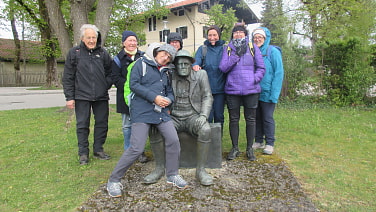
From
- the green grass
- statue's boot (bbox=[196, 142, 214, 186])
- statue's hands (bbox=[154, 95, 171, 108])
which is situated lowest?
the green grass

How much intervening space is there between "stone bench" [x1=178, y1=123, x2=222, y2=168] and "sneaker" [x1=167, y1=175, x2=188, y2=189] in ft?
1.67

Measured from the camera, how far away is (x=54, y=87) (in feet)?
Answer: 72.2

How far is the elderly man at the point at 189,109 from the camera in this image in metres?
3.36

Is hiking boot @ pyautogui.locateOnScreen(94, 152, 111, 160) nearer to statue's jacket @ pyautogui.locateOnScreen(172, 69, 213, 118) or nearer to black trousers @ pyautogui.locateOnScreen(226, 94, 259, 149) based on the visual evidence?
statue's jacket @ pyautogui.locateOnScreen(172, 69, 213, 118)

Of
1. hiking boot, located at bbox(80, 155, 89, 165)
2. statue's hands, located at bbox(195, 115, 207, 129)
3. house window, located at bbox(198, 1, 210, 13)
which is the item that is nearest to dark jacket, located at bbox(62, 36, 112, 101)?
hiking boot, located at bbox(80, 155, 89, 165)

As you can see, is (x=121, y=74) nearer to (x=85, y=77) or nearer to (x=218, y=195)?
(x=85, y=77)

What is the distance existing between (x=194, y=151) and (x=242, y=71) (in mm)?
1269

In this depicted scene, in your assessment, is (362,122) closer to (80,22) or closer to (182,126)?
(182,126)

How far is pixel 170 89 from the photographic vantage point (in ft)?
11.1

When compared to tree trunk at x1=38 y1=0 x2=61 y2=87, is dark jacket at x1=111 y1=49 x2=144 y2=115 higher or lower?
lower

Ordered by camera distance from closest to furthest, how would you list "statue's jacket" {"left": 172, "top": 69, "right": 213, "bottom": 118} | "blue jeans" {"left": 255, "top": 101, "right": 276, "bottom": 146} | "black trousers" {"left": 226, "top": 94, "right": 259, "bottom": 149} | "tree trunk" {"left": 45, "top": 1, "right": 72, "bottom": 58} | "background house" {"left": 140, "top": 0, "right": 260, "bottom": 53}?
"statue's jacket" {"left": 172, "top": 69, "right": 213, "bottom": 118} → "black trousers" {"left": 226, "top": 94, "right": 259, "bottom": 149} → "blue jeans" {"left": 255, "top": 101, "right": 276, "bottom": 146} → "tree trunk" {"left": 45, "top": 1, "right": 72, "bottom": 58} → "background house" {"left": 140, "top": 0, "right": 260, "bottom": 53}

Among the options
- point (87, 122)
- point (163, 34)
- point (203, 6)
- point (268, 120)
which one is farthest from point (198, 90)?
point (163, 34)

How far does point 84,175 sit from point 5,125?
191 inches

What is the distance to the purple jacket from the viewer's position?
3.76m
